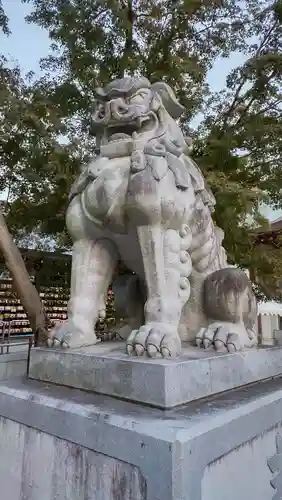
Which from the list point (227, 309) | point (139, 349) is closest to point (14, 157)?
point (227, 309)

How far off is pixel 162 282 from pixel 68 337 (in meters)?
0.42

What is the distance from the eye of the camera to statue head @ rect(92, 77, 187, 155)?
160 cm

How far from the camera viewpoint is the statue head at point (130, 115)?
1597mm

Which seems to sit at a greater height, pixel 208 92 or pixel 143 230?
pixel 208 92

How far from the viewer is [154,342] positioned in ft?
4.08

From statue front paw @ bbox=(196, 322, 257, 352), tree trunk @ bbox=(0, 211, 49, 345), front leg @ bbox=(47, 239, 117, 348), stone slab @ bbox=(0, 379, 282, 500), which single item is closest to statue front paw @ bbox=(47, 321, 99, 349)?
front leg @ bbox=(47, 239, 117, 348)

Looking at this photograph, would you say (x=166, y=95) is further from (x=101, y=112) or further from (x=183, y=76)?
(x=183, y=76)

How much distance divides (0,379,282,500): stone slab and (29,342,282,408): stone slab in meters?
0.03

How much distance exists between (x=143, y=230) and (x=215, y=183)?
2.79 metres

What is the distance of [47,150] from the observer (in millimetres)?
4844

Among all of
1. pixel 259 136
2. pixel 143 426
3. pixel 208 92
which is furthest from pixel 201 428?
pixel 208 92

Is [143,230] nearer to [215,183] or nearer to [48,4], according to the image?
[215,183]

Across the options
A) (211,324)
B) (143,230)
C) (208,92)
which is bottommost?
(211,324)

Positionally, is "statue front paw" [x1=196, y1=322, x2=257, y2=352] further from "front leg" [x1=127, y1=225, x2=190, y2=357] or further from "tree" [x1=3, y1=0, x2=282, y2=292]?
"tree" [x1=3, y1=0, x2=282, y2=292]
